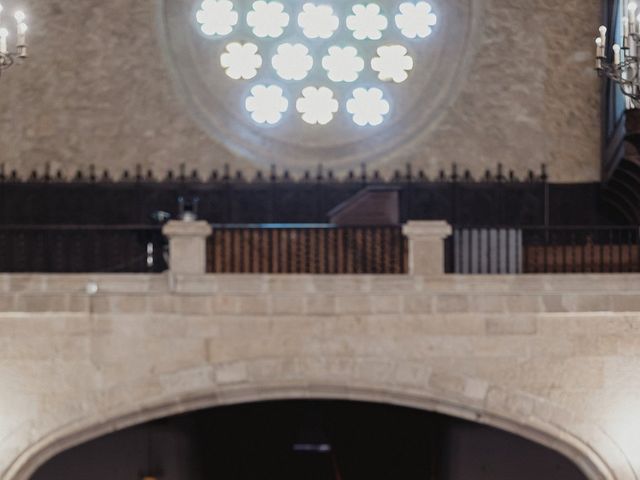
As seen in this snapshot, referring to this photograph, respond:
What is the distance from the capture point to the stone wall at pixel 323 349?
12.6 m

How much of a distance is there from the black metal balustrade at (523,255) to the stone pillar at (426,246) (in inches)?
21.1

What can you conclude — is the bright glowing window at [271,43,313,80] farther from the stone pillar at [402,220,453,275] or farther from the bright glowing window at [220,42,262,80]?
the stone pillar at [402,220,453,275]

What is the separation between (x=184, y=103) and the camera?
651 inches

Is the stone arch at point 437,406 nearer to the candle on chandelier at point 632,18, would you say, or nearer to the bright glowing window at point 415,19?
the candle on chandelier at point 632,18

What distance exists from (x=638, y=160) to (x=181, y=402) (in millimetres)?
4937

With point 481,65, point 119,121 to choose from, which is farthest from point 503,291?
point 119,121

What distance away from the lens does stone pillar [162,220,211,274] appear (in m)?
12.6

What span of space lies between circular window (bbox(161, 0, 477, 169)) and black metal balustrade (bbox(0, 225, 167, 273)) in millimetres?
2408

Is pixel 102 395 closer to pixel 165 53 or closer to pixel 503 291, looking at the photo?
pixel 503 291

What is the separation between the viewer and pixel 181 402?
41.6 ft

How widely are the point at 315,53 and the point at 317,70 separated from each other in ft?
0.63

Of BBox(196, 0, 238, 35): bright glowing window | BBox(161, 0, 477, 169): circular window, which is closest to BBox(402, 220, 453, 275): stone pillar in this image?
BBox(161, 0, 477, 169): circular window

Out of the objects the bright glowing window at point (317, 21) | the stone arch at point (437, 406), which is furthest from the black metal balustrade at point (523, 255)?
the bright glowing window at point (317, 21)


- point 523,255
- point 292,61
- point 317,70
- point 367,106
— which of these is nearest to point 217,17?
point 292,61
